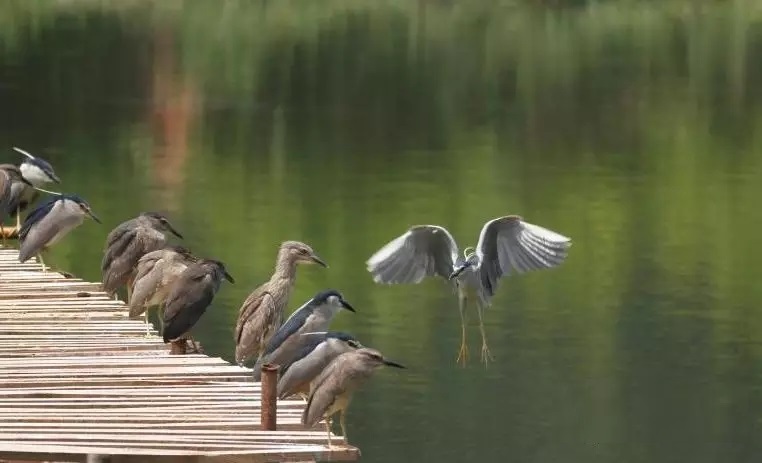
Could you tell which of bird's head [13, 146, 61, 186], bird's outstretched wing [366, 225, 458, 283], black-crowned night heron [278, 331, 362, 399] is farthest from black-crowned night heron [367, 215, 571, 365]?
bird's head [13, 146, 61, 186]

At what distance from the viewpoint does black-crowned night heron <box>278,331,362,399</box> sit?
7.30 metres

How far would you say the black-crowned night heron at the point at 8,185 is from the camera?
Result: 517 inches

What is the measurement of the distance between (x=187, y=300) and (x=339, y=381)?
202cm

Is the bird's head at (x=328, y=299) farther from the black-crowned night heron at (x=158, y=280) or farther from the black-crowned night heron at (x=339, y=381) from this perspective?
A: the black-crowned night heron at (x=158, y=280)

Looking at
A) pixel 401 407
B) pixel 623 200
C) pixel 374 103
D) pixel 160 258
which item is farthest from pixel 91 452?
pixel 374 103

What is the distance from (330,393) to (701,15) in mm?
36729

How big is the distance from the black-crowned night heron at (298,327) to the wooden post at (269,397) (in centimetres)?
57

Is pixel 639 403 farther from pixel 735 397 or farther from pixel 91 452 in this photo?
pixel 91 452

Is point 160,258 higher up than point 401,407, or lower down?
higher up

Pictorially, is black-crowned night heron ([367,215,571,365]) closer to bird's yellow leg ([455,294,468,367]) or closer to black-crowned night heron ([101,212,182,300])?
bird's yellow leg ([455,294,468,367])

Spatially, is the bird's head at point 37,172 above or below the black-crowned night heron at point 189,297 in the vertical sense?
above

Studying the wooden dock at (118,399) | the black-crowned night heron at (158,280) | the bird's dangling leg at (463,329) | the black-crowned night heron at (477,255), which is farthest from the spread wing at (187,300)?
the bird's dangling leg at (463,329)

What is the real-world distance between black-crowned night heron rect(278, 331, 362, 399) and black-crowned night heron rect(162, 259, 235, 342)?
115 centimetres

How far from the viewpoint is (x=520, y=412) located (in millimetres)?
11961
